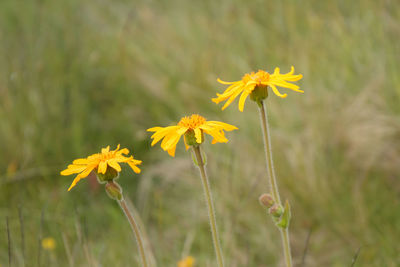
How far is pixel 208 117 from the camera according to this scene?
3773 millimetres

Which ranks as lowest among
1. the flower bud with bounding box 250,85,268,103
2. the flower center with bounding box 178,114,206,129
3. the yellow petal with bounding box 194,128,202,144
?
the yellow petal with bounding box 194,128,202,144

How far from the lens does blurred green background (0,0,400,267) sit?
8.75 ft

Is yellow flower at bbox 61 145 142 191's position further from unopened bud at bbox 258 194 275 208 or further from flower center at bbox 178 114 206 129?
unopened bud at bbox 258 194 275 208

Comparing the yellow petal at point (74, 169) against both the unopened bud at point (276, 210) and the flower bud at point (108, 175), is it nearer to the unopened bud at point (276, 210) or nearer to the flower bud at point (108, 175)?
the flower bud at point (108, 175)

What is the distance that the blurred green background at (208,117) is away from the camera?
267cm

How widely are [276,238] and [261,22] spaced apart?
2.50 meters

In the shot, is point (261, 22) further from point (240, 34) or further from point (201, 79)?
point (201, 79)

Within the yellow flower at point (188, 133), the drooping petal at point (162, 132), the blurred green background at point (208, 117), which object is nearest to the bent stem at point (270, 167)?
the yellow flower at point (188, 133)

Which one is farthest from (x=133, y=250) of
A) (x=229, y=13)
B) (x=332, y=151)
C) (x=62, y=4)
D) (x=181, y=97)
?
(x=62, y=4)

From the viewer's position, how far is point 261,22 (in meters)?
4.62

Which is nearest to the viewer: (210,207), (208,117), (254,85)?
(210,207)

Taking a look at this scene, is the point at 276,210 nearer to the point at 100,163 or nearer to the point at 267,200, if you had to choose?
the point at 267,200

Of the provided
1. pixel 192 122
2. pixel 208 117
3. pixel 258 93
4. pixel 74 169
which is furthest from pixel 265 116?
pixel 208 117

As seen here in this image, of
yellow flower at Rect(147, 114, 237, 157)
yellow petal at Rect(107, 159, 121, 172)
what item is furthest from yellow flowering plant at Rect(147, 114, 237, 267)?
yellow petal at Rect(107, 159, 121, 172)
